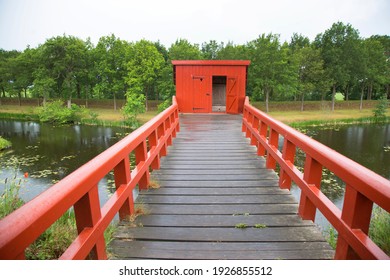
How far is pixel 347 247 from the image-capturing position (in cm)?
206

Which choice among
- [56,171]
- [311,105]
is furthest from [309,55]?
[56,171]

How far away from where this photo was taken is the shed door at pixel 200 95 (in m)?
12.2

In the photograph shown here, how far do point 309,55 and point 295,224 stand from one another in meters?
36.0

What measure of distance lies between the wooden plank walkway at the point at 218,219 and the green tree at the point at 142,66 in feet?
Answer: 96.7

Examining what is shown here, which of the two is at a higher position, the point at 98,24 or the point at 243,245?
the point at 98,24

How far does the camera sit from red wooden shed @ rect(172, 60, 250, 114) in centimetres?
1205

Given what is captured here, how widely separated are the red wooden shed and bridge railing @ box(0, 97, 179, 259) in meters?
8.79

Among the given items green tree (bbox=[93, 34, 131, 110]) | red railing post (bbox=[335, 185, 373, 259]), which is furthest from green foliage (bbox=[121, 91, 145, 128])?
red railing post (bbox=[335, 185, 373, 259])

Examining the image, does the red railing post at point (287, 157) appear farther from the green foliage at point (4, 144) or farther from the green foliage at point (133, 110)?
the green foliage at point (133, 110)

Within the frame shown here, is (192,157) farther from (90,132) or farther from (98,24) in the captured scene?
(90,132)

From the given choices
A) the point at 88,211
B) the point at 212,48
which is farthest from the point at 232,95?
the point at 212,48

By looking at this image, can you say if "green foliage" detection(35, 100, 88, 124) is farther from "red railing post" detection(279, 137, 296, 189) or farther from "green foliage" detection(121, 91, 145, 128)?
"red railing post" detection(279, 137, 296, 189)

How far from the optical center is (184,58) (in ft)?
119

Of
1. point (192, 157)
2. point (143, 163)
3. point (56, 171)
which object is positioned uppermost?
point (143, 163)
